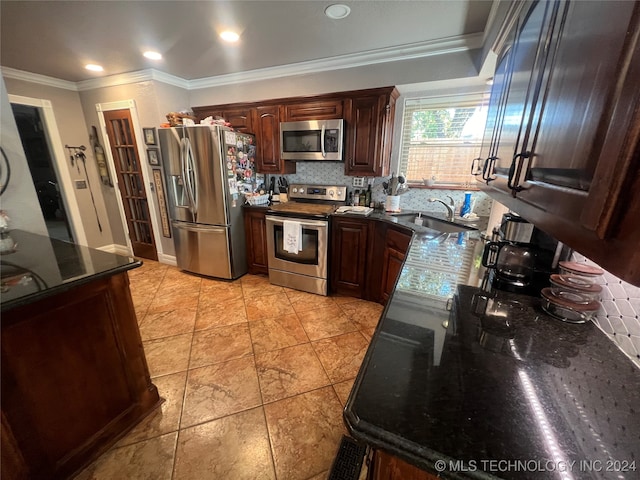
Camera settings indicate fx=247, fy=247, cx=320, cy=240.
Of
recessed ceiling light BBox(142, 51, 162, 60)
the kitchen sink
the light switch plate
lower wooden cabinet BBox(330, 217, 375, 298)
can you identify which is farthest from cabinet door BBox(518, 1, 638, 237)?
recessed ceiling light BBox(142, 51, 162, 60)

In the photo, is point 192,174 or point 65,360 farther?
point 192,174

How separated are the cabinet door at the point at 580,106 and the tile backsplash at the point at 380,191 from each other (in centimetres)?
219

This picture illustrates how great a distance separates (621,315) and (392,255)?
1.62 meters

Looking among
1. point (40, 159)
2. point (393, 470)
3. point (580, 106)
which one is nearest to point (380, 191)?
point (580, 106)

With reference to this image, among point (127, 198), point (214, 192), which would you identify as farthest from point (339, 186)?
point (127, 198)

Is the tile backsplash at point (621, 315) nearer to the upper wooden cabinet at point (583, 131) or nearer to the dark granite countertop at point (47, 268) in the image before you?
the upper wooden cabinet at point (583, 131)

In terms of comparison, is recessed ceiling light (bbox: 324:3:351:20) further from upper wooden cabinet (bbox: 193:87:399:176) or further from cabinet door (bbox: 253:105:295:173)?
cabinet door (bbox: 253:105:295:173)

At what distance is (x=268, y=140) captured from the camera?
3049 millimetres

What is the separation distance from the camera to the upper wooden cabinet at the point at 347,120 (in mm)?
2531

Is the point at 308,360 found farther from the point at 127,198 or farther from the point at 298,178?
the point at 127,198

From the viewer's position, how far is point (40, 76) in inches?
128

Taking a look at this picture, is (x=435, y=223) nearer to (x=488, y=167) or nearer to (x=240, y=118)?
(x=488, y=167)

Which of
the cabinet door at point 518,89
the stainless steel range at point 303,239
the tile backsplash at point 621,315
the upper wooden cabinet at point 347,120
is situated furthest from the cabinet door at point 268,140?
the tile backsplash at point 621,315

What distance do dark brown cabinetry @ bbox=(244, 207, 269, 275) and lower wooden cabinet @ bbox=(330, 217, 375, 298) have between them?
95 centimetres
